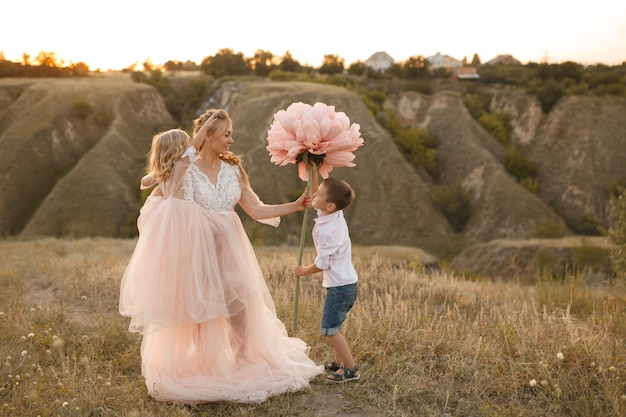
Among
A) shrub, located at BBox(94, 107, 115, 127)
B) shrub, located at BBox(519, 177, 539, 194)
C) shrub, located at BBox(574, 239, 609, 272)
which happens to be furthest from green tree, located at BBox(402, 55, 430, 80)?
shrub, located at BBox(574, 239, 609, 272)

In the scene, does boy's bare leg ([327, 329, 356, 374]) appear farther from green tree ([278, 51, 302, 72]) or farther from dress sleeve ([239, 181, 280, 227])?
green tree ([278, 51, 302, 72])

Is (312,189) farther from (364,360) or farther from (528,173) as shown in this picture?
(528,173)

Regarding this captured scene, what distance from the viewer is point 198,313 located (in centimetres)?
507

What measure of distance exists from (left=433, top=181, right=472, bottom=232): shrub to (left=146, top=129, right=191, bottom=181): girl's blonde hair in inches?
2088

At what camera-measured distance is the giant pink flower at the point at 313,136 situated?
520cm

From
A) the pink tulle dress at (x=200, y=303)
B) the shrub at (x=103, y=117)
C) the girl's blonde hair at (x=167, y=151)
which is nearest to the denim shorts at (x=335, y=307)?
the pink tulle dress at (x=200, y=303)

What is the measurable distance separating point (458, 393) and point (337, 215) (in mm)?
1895

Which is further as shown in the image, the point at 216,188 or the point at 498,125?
the point at 498,125

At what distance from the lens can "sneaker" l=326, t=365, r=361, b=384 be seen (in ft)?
17.3

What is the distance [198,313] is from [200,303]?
9 centimetres

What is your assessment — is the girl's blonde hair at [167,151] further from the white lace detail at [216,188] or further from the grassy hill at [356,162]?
the grassy hill at [356,162]

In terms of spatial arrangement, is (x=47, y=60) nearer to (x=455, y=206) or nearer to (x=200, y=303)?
(x=455, y=206)

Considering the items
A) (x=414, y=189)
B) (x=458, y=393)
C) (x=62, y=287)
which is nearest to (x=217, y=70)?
(x=414, y=189)

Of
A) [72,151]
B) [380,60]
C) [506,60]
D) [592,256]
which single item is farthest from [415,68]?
[592,256]
